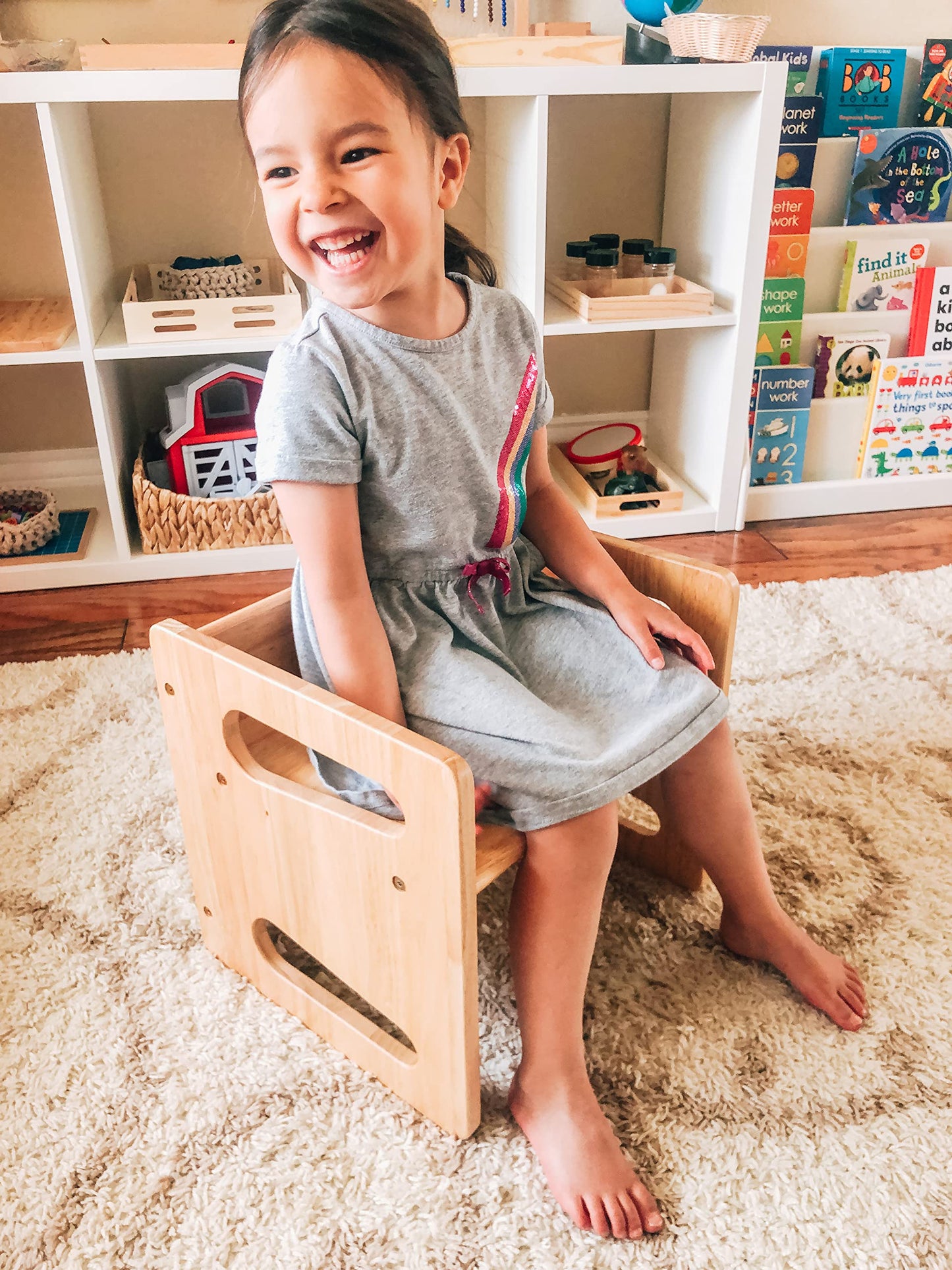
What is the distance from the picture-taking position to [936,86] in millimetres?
1738

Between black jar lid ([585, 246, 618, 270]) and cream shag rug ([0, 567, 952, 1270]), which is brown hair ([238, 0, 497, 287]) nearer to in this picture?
cream shag rug ([0, 567, 952, 1270])

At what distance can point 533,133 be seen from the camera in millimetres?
1434

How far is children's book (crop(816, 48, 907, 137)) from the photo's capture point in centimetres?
170

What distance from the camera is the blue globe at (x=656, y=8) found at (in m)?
1.53

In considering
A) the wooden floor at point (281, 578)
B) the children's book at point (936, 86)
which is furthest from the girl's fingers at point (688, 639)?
the children's book at point (936, 86)

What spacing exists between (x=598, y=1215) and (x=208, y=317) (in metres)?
1.26

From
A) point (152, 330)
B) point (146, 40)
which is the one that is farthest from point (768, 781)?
point (146, 40)

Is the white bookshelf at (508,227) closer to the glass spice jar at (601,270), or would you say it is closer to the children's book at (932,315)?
the glass spice jar at (601,270)

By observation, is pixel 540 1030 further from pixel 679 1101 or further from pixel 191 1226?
pixel 191 1226

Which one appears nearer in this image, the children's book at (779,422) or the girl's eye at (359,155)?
the girl's eye at (359,155)

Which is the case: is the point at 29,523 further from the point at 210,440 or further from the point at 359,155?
the point at 359,155

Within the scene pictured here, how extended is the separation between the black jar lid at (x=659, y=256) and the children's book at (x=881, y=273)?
0.33 meters

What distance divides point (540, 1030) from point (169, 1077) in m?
0.30

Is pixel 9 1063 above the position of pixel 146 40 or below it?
below
